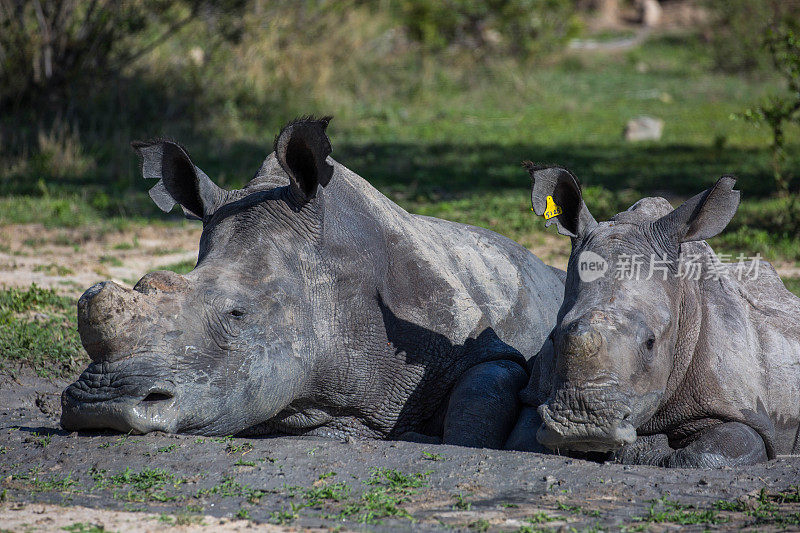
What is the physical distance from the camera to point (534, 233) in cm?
1062

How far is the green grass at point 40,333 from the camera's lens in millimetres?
6891

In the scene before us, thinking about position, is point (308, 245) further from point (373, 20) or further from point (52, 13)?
point (373, 20)

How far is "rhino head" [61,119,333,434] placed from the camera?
4.62 metres

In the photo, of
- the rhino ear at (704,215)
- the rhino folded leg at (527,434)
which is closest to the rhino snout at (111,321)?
the rhino folded leg at (527,434)

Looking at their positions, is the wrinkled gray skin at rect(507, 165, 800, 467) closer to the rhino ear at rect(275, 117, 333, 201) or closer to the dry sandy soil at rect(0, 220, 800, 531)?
the dry sandy soil at rect(0, 220, 800, 531)

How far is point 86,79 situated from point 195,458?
11.5 m

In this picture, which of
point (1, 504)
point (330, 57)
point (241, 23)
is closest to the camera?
point (1, 504)

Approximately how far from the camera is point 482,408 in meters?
5.48

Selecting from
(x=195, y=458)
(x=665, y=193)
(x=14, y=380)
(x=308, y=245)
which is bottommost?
(x=665, y=193)

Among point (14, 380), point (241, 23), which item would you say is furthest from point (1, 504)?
point (241, 23)

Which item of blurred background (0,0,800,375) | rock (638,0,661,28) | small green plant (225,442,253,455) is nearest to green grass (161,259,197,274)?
blurred background (0,0,800,375)

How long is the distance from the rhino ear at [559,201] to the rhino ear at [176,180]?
169cm

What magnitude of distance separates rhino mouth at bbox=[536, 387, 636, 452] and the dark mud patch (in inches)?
5.4

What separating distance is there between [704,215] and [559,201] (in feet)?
2.49
